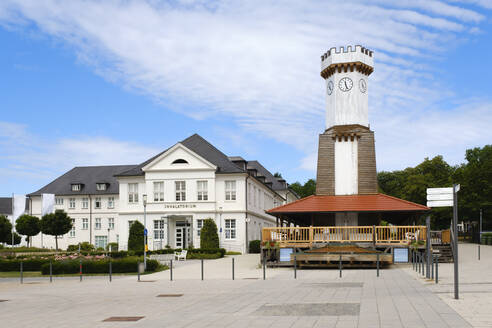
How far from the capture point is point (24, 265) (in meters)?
33.1

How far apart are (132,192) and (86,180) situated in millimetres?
20155

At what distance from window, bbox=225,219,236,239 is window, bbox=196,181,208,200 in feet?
10.4

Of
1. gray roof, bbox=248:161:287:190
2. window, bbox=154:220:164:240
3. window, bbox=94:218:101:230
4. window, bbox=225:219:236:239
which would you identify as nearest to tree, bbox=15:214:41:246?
window, bbox=94:218:101:230

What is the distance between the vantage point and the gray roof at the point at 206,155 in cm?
5587

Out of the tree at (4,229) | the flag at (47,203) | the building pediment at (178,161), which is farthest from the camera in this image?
the tree at (4,229)

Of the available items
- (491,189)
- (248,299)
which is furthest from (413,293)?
(491,189)

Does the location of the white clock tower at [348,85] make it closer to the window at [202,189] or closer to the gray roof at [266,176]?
the window at [202,189]

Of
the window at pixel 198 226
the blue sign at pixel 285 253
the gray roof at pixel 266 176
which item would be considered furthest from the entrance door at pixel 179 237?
the gray roof at pixel 266 176

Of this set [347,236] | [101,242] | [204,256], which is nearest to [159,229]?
[204,256]

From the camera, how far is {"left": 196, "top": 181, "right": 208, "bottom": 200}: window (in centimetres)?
5547

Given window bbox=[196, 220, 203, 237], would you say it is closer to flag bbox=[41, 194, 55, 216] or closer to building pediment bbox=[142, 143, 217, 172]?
building pediment bbox=[142, 143, 217, 172]

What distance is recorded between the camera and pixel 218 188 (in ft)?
182

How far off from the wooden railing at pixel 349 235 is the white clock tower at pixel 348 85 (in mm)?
9633

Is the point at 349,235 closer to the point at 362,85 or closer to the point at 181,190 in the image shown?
the point at 362,85
